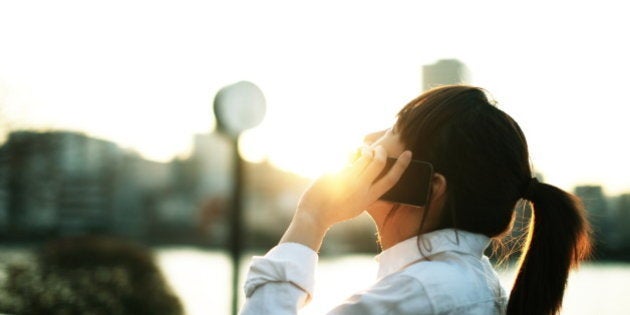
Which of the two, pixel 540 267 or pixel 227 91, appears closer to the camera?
pixel 540 267

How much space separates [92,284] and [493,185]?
8921 millimetres

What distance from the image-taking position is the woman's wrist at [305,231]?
1.58 m

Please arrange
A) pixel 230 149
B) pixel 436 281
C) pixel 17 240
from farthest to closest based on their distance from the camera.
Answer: pixel 17 240 → pixel 230 149 → pixel 436 281

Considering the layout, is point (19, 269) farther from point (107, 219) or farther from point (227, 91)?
point (107, 219)

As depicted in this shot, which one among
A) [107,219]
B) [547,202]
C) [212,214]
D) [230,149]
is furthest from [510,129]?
[212,214]

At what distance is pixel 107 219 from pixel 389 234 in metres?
57.3

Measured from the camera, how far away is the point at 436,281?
4.97 ft

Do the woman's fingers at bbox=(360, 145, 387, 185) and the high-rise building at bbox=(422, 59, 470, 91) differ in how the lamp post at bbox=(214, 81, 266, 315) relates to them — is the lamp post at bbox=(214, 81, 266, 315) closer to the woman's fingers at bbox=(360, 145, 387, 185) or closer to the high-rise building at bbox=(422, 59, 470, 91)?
the high-rise building at bbox=(422, 59, 470, 91)

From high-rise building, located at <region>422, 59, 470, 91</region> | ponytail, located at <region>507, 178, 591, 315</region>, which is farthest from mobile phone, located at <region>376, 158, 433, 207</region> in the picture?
high-rise building, located at <region>422, 59, 470, 91</region>

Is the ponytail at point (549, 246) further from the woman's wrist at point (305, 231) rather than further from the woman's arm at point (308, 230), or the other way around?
the woman's wrist at point (305, 231)

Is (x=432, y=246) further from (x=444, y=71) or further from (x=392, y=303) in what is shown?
(x=444, y=71)

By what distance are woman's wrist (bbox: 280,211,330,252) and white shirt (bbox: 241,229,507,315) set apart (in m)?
0.02

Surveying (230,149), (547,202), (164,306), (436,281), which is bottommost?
(164,306)

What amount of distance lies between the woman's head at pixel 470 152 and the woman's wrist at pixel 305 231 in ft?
0.80
